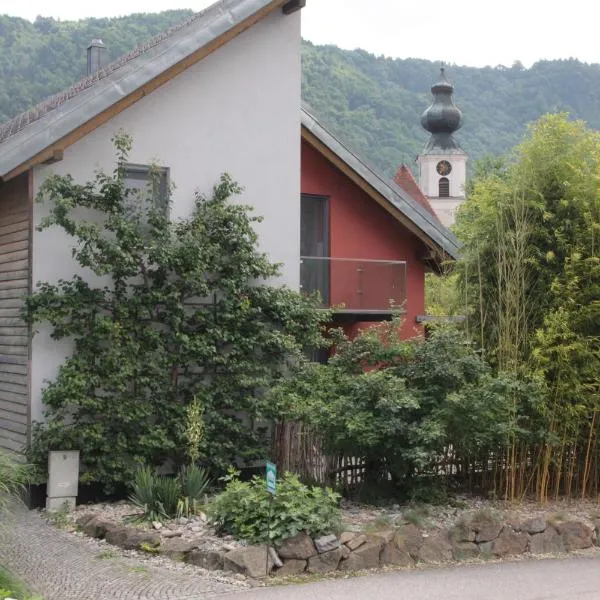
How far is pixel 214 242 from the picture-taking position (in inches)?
488

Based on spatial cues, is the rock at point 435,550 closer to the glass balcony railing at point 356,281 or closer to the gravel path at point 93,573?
the gravel path at point 93,573

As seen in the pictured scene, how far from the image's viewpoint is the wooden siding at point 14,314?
464 inches

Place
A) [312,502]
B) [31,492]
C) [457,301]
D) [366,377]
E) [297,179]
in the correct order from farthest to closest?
[297,179], [457,301], [31,492], [366,377], [312,502]

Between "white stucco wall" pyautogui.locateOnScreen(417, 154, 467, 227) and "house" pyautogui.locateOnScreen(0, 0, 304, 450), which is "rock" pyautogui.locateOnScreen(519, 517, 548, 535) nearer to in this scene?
"house" pyautogui.locateOnScreen(0, 0, 304, 450)

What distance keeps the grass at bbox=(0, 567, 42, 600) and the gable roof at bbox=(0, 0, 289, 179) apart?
193 inches

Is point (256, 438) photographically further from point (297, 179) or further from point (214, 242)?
point (297, 179)

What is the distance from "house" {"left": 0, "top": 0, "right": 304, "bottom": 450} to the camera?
11.6m

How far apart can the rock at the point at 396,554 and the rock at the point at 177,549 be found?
5.56 ft

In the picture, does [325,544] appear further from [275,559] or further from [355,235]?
[355,235]

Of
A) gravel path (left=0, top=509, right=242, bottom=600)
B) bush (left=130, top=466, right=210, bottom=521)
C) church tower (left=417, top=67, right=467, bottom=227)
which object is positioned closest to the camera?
gravel path (left=0, top=509, right=242, bottom=600)

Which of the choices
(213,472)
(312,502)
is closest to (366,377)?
(312,502)

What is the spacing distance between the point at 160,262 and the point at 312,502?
4.09m

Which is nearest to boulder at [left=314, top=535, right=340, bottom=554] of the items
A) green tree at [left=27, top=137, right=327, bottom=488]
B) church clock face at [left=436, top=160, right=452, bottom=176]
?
green tree at [left=27, top=137, right=327, bottom=488]

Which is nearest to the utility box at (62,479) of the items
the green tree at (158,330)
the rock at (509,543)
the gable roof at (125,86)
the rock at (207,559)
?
the green tree at (158,330)
